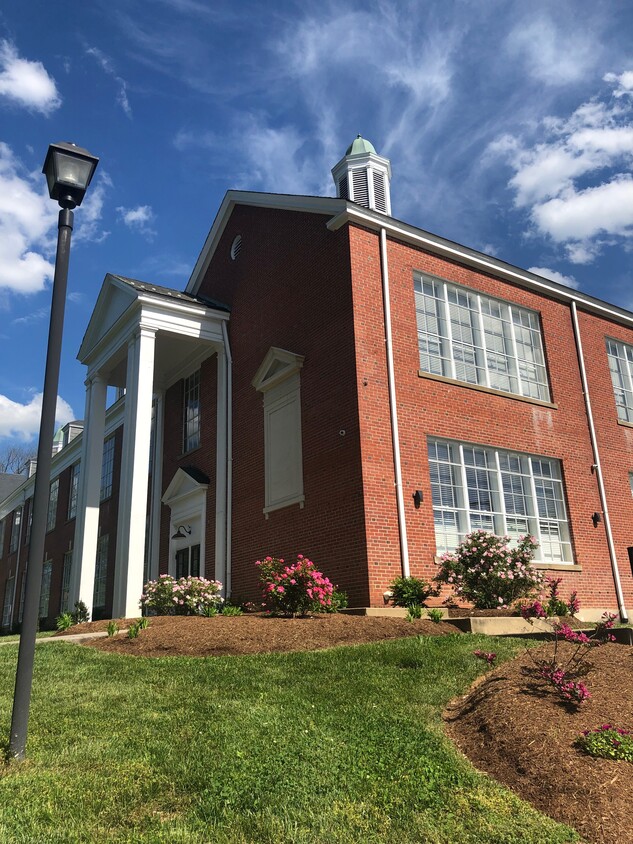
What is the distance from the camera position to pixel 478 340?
621 inches

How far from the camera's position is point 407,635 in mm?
9383

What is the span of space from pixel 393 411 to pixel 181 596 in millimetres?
5253

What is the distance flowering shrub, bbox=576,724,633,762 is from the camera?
4922 mm

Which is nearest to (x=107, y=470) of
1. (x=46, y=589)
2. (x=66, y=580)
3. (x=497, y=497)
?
(x=66, y=580)

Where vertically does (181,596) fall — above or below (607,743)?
above

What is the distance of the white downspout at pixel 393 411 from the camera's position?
12367 mm

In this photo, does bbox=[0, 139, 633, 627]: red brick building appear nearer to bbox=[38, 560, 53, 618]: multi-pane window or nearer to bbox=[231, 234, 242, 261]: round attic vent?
bbox=[231, 234, 242, 261]: round attic vent

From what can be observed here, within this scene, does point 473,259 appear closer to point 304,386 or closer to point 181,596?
point 304,386

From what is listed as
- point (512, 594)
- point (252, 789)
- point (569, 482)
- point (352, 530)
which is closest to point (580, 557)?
point (569, 482)

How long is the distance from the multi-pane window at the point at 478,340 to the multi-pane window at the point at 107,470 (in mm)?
13798

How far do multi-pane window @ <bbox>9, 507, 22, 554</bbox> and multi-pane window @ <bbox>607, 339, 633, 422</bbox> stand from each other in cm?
2876

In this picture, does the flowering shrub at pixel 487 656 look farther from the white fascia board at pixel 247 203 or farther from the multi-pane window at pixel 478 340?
the white fascia board at pixel 247 203

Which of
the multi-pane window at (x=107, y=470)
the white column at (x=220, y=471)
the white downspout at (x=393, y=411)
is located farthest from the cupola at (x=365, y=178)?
the multi-pane window at (x=107, y=470)

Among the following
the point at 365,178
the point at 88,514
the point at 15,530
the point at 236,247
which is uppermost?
the point at 365,178
